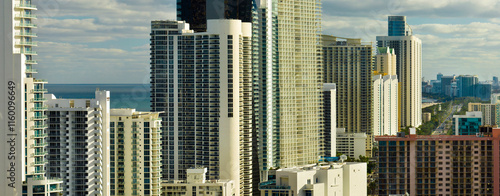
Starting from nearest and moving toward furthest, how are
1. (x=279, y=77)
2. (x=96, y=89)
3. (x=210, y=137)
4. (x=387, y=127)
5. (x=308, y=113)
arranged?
(x=96, y=89)
(x=210, y=137)
(x=279, y=77)
(x=308, y=113)
(x=387, y=127)

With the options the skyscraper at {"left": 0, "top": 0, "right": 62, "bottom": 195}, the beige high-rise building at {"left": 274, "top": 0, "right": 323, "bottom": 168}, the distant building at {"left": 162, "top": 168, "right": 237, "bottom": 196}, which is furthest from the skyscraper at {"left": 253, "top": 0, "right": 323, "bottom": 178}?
the skyscraper at {"left": 0, "top": 0, "right": 62, "bottom": 195}

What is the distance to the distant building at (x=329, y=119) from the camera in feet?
88.0

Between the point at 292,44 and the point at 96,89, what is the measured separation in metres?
11.5

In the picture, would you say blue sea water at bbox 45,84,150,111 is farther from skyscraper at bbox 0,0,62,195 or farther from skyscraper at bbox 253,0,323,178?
skyscraper at bbox 253,0,323,178

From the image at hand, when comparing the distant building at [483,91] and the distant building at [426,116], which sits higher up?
the distant building at [483,91]

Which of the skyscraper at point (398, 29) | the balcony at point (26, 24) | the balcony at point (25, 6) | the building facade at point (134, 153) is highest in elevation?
the skyscraper at point (398, 29)

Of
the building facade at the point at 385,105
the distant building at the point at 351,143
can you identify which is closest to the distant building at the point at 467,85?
the distant building at the point at 351,143

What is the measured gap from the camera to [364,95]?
32531mm

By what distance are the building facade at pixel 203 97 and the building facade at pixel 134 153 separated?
3311 millimetres

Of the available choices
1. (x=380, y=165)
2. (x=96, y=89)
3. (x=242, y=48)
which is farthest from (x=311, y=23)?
(x=96, y=89)

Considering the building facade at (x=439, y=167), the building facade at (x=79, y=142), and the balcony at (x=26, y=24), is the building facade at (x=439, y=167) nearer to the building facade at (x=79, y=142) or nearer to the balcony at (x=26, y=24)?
the building facade at (x=79, y=142)

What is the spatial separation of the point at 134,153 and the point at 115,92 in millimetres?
1258

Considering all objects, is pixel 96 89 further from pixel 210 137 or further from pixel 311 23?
pixel 311 23

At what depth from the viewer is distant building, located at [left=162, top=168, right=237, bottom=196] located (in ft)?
50.9
